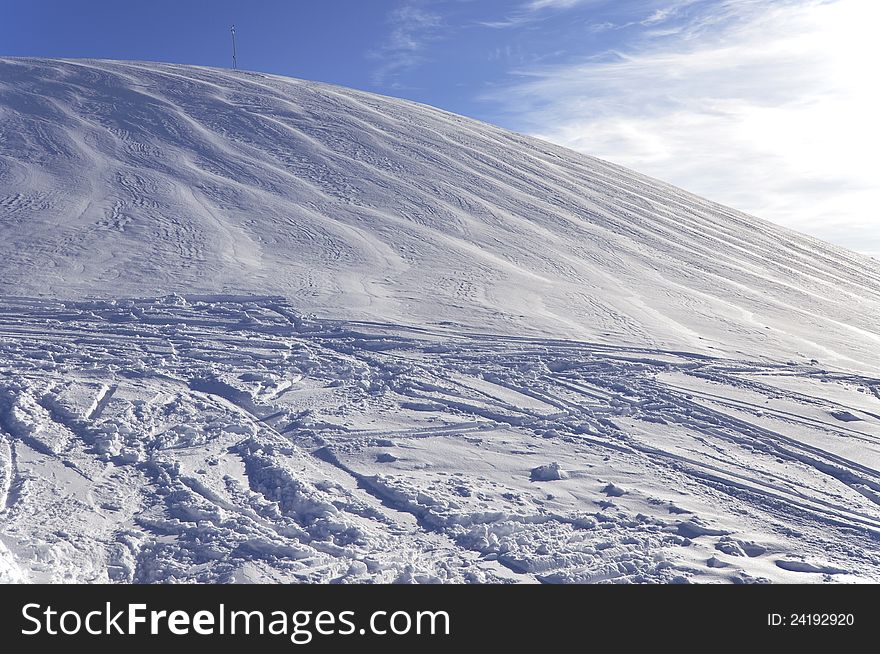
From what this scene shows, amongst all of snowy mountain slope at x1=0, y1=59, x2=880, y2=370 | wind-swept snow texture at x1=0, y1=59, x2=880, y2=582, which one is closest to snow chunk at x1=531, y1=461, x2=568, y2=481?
wind-swept snow texture at x1=0, y1=59, x2=880, y2=582

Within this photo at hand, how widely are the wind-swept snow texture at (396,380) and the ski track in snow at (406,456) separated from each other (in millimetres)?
28

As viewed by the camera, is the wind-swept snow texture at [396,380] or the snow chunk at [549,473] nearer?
the wind-swept snow texture at [396,380]

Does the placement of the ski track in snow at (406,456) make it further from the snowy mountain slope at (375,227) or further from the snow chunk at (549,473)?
the snowy mountain slope at (375,227)

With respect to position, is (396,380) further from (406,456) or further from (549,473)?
(549,473)

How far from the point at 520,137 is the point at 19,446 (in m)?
21.1

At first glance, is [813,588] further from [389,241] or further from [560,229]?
[560,229]

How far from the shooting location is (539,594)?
11.9 ft

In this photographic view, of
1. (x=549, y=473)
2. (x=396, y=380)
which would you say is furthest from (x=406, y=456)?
(x=396, y=380)

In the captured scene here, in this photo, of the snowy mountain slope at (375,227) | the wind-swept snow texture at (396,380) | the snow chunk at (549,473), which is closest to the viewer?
the wind-swept snow texture at (396,380)

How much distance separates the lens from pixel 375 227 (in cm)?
1360

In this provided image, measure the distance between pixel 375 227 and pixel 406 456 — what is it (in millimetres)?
8335

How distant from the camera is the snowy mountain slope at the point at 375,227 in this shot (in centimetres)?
1019

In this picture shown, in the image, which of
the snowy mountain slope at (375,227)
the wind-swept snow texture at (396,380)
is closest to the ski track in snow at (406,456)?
the wind-swept snow texture at (396,380)

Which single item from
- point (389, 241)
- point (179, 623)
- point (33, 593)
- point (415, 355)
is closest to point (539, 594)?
point (179, 623)
